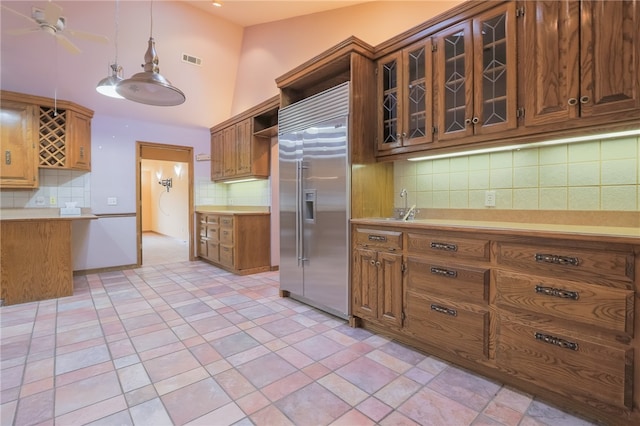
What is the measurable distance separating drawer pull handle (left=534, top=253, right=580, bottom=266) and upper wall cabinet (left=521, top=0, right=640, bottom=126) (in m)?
0.80

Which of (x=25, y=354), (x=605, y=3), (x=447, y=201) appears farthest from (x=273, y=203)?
(x=605, y=3)

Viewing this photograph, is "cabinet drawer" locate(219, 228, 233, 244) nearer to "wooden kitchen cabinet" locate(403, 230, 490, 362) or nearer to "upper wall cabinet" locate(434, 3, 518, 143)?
"wooden kitchen cabinet" locate(403, 230, 490, 362)

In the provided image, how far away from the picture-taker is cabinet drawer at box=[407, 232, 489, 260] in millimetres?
1815

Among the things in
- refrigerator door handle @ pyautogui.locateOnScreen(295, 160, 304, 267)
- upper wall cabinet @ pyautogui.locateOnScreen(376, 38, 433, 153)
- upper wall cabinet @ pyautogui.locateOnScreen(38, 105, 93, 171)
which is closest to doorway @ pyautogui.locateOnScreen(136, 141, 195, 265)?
upper wall cabinet @ pyautogui.locateOnScreen(38, 105, 93, 171)

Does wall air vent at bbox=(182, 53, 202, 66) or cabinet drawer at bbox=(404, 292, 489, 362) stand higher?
wall air vent at bbox=(182, 53, 202, 66)

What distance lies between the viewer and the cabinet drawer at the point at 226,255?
4520 millimetres

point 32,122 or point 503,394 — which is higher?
point 32,122

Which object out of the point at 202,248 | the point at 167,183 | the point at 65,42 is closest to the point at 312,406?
the point at 65,42

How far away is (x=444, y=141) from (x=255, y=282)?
2987mm

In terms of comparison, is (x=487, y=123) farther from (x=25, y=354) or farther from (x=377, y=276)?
(x=25, y=354)

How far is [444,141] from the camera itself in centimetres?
222

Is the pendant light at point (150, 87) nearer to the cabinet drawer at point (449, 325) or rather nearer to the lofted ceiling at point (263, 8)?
the lofted ceiling at point (263, 8)

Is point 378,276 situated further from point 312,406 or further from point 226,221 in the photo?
point 226,221

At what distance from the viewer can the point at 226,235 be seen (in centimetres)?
461
